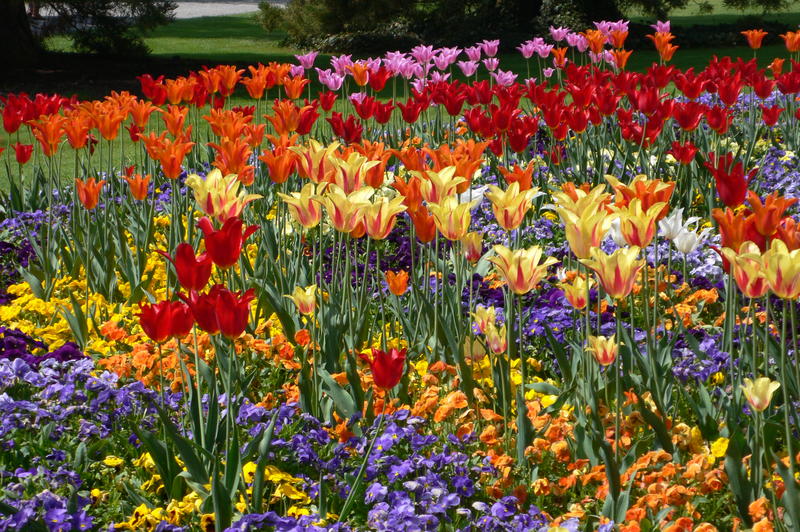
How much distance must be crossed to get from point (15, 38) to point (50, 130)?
11.5 m

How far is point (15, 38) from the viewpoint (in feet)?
47.9

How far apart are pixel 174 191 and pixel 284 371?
933 millimetres

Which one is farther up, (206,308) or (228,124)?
(228,124)

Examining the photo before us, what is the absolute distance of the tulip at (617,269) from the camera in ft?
7.75

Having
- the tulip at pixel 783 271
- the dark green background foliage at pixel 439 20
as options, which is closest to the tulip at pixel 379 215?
the tulip at pixel 783 271

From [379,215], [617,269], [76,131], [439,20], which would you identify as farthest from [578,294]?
[439,20]

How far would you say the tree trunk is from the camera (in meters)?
14.2

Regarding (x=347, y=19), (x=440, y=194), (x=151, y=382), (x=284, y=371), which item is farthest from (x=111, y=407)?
(x=347, y=19)

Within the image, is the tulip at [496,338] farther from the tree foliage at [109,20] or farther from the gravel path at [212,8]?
the gravel path at [212,8]

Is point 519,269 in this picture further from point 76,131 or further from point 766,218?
point 76,131

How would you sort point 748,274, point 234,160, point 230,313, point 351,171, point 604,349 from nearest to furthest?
point 230,313 → point 748,274 → point 604,349 → point 351,171 → point 234,160

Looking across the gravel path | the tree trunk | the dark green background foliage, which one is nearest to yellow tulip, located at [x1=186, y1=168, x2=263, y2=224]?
the tree trunk

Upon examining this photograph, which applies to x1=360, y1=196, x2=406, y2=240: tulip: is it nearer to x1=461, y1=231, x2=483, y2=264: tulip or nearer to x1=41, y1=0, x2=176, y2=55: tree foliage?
x1=461, y1=231, x2=483, y2=264: tulip

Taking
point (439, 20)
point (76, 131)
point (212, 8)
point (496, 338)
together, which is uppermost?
point (212, 8)
